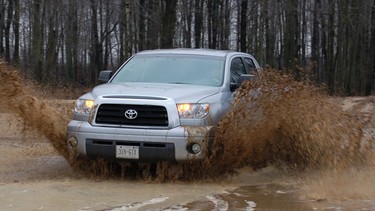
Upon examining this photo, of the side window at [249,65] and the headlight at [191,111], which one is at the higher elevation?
the side window at [249,65]

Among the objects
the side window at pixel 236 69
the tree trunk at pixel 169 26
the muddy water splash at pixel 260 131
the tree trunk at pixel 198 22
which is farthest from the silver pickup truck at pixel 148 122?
the tree trunk at pixel 198 22

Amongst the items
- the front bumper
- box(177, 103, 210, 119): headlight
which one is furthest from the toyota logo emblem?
box(177, 103, 210, 119): headlight

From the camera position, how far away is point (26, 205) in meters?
6.37

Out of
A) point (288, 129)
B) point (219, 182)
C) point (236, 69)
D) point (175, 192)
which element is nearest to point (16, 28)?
point (236, 69)

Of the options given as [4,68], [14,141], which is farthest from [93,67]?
[4,68]

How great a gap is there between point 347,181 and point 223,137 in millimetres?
1645

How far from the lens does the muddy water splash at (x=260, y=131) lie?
313 inches

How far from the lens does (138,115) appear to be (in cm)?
759

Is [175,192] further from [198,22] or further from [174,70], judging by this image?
[198,22]

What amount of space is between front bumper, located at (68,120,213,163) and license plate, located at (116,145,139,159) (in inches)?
1.5

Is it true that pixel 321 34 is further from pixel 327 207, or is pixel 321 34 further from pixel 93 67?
pixel 327 207

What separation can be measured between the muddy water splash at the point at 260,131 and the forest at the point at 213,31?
28.6 metres

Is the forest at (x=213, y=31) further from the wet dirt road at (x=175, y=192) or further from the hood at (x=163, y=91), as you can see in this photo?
the wet dirt road at (x=175, y=192)

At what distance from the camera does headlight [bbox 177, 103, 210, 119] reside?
760 centimetres
